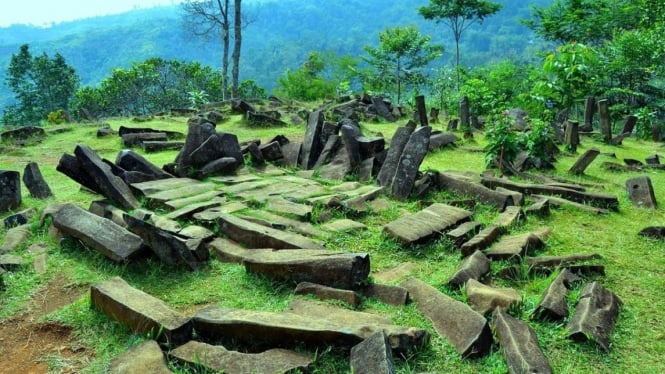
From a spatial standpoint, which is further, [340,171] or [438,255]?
[340,171]

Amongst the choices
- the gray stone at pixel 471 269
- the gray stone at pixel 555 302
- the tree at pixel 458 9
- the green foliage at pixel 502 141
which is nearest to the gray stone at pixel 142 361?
the gray stone at pixel 471 269

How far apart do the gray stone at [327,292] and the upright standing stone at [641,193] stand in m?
5.01

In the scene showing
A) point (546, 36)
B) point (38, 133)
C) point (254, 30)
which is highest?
point (254, 30)

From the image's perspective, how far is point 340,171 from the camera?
805 cm

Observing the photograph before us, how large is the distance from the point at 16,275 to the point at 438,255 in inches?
152

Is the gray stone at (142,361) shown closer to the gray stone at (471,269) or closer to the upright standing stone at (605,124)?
the gray stone at (471,269)

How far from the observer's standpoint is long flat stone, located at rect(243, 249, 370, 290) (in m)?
3.96

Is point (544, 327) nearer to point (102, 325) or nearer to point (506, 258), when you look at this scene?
point (506, 258)

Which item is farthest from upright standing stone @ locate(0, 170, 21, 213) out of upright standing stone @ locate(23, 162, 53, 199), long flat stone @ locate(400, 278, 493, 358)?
long flat stone @ locate(400, 278, 493, 358)

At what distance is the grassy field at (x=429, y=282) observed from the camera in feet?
10.3

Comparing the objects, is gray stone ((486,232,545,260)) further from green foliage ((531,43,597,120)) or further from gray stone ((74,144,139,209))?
green foliage ((531,43,597,120))

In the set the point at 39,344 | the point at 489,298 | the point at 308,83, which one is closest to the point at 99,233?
the point at 39,344

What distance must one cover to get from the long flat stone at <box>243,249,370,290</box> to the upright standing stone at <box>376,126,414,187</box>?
326 cm

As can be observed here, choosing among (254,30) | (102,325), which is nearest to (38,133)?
(102,325)
